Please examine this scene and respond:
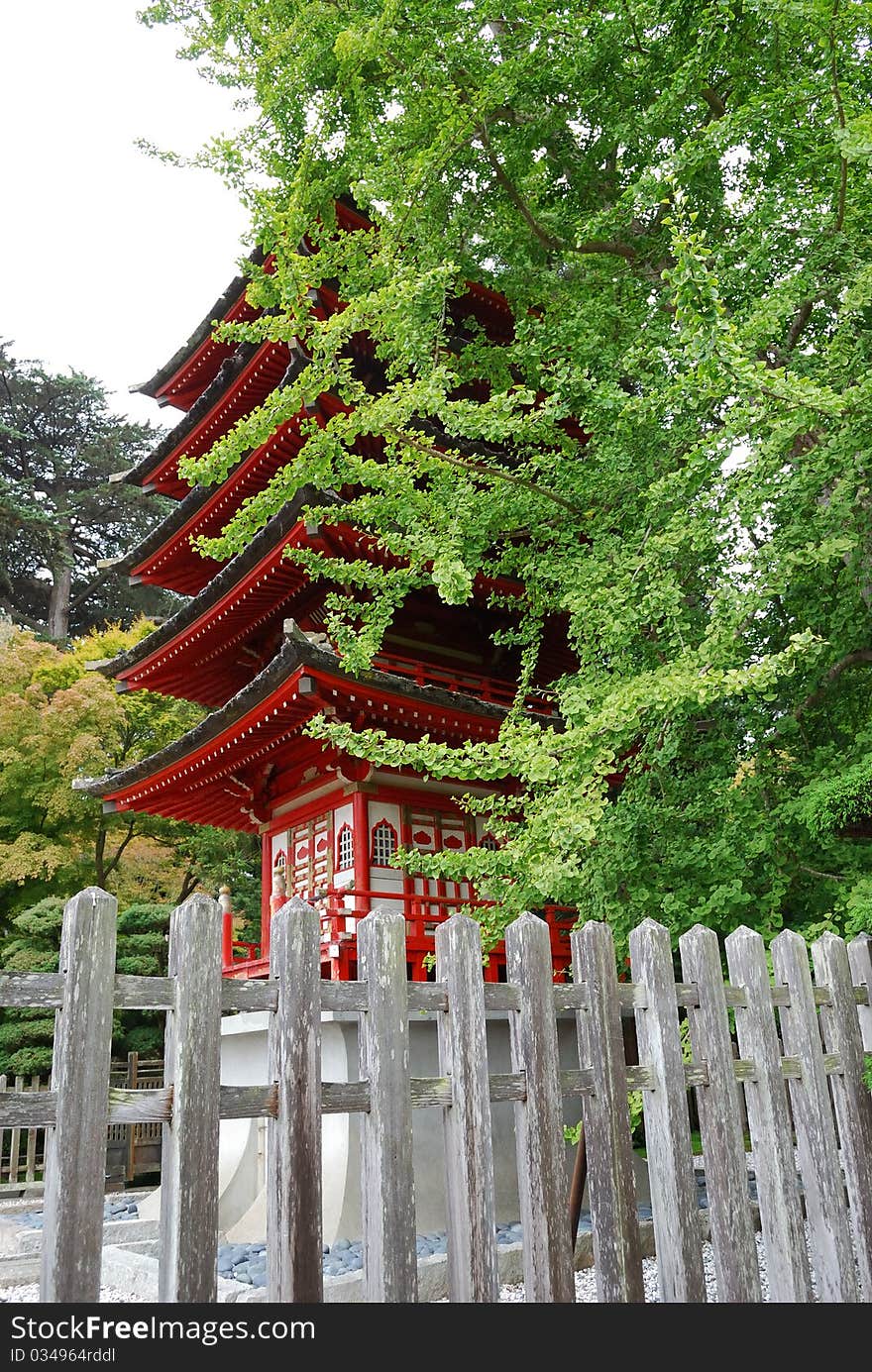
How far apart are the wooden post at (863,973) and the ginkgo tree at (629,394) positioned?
0.51 metres

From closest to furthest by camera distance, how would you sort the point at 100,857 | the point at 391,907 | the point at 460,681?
the point at 391,907
the point at 460,681
the point at 100,857

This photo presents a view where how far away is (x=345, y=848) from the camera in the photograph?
10.9 m

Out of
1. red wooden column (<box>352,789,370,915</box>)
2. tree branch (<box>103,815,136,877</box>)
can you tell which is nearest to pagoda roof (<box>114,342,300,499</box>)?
red wooden column (<box>352,789,370,915</box>)

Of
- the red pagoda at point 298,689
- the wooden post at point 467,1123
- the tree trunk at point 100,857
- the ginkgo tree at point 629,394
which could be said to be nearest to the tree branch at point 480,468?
the ginkgo tree at point 629,394

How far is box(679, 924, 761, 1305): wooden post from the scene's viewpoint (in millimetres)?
3574

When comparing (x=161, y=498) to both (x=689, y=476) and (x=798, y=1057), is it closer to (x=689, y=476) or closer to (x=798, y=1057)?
(x=689, y=476)

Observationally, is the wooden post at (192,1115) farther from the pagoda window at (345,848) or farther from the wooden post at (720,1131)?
the pagoda window at (345,848)

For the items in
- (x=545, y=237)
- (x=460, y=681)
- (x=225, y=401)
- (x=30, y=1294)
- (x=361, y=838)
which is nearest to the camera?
(x=545, y=237)

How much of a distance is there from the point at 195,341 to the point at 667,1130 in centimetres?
→ 1352

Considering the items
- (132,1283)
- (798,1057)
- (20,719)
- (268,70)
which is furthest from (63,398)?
(798,1057)

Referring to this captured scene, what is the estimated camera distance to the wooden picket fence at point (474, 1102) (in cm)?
241

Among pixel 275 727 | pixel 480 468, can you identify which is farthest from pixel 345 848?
pixel 480 468

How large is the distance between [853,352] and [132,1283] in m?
8.60

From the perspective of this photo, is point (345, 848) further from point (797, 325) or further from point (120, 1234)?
point (797, 325)
